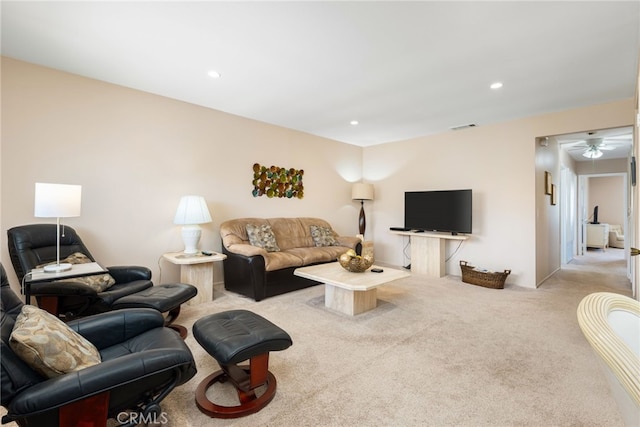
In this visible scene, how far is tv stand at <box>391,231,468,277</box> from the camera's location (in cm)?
489

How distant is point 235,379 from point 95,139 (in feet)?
9.89

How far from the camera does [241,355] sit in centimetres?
161

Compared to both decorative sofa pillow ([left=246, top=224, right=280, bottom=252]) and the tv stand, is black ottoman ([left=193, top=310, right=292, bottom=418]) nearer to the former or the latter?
decorative sofa pillow ([left=246, top=224, right=280, bottom=252])

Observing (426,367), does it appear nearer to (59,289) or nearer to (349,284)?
(349,284)

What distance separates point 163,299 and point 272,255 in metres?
1.59

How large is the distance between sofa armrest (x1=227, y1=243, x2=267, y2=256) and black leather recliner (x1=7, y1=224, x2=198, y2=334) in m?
0.91

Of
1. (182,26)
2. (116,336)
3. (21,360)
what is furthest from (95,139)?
(21,360)

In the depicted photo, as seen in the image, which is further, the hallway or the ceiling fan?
the ceiling fan

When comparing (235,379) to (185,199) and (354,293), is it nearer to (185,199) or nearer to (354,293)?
(354,293)

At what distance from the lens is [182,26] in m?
2.24

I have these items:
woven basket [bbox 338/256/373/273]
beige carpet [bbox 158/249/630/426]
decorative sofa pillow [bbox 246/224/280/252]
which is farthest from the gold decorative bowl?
decorative sofa pillow [bbox 246/224/280/252]

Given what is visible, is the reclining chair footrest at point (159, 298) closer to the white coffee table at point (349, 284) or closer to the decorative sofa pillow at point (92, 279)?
the decorative sofa pillow at point (92, 279)

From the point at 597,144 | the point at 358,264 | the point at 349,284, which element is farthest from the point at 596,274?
the point at 349,284

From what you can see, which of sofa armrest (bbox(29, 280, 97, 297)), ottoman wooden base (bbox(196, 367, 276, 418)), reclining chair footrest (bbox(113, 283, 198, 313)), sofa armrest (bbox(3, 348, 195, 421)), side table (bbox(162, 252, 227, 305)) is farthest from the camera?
side table (bbox(162, 252, 227, 305))
